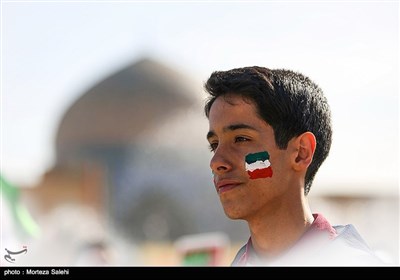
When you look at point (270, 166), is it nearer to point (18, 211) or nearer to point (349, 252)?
point (349, 252)

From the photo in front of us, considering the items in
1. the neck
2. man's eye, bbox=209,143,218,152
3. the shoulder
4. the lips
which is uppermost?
man's eye, bbox=209,143,218,152

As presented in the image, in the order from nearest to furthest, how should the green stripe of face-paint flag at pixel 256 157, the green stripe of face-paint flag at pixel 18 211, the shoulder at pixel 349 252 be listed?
the shoulder at pixel 349 252 → the green stripe of face-paint flag at pixel 256 157 → the green stripe of face-paint flag at pixel 18 211

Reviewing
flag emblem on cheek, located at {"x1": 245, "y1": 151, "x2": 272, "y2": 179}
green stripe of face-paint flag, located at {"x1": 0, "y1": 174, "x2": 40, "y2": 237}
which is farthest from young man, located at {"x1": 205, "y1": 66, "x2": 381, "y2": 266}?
green stripe of face-paint flag, located at {"x1": 0, "y1": 174, "x2": 40, "y2": 237}

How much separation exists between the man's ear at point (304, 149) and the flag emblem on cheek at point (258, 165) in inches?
4.0

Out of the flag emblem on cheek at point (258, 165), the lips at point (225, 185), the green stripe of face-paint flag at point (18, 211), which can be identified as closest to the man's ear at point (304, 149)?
the flag emblem on cheek at point (258, 165)

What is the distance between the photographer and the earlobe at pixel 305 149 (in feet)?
8.62

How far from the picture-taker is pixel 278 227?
2582 mm

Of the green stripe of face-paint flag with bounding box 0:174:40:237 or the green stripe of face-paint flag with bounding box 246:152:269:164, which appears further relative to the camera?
the green stripe of face-paint flag with bounding box 0:174:40:237

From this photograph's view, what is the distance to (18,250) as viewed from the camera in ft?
8.83

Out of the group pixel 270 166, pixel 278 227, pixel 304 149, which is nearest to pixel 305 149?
pixel 304 149

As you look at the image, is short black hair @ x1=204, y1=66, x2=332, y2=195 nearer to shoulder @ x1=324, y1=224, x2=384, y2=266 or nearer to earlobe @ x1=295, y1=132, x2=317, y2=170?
earlobe @ x1=295, y1=132, x2=317, y2=170

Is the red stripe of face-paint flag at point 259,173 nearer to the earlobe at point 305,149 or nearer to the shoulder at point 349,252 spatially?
the earlobe at point 305,149

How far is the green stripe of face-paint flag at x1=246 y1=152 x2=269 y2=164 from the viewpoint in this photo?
261 centimetres

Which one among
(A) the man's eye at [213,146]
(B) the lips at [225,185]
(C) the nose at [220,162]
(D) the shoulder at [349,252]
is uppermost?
(A) the man's eye at [213,146]
